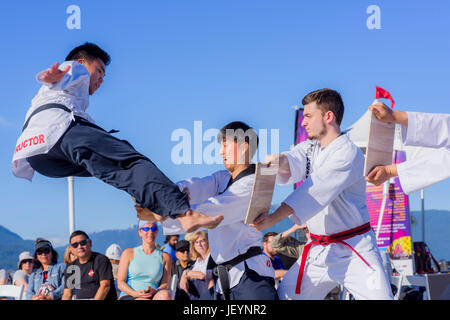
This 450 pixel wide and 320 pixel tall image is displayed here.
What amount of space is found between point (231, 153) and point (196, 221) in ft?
2.22

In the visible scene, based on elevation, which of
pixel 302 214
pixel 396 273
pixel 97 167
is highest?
pixel 97 167

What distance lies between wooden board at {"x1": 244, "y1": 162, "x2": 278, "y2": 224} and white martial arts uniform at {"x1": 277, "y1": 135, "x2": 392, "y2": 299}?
186 millimetres

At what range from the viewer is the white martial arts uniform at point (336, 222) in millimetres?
3139

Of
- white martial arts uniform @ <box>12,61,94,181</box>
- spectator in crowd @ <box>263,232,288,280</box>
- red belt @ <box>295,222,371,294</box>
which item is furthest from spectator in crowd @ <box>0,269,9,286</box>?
red belt @ <box>295,222,371,294</box>

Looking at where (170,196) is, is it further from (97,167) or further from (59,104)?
(59,104)

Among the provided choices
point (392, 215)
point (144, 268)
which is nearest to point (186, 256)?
point (144, 268)

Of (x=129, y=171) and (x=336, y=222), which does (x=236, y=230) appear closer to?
(x=336, y=222)

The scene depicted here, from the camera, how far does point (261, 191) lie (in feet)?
9.91

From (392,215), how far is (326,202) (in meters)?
6.67
